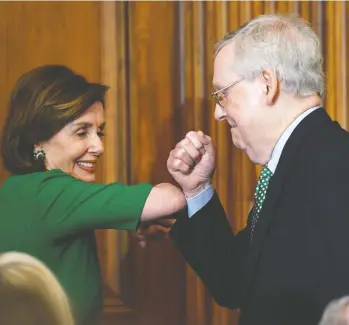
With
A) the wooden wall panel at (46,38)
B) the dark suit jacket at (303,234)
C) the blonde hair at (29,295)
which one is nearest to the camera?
the blonde hair at (29,295)

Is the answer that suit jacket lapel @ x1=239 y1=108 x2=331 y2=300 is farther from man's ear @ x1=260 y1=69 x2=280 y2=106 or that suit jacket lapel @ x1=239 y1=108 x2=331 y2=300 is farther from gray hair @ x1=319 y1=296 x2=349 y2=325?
gray hair @ x1=319 y1=296 x2=349 y2=325

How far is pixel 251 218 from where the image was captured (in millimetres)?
1609

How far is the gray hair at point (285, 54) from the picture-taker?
4.66 ft

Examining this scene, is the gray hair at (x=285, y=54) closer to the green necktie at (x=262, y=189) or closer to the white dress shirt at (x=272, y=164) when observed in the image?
the white dress shirt at (x=272, y=164)

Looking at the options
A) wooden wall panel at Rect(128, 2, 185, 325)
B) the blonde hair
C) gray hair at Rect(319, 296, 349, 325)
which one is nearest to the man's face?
wooden wall panel at Rect(128, 2, 185, 325)

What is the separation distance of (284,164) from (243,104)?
0.17 m

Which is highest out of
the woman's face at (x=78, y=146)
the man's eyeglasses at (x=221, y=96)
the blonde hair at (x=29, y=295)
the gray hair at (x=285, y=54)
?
the gray hair at (x=285, y=54)

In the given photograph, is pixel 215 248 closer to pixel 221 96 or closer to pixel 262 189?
pixel 262 189

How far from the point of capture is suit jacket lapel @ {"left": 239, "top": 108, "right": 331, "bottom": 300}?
1388 millimetres

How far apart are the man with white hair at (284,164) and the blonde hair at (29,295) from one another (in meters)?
0.50

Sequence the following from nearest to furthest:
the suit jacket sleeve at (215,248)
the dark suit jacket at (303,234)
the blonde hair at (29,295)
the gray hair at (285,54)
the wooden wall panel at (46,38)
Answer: the blonde hair at (29,295) → the dark suit jacket at (303,234) → the gray hair at (285,54) → the suit jacket sleeve at (215,248) → the wooden wall panel at (46,38)

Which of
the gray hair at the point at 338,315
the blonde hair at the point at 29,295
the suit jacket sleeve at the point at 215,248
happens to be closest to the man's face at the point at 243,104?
the suit jacket sleeve at the point at 215,248

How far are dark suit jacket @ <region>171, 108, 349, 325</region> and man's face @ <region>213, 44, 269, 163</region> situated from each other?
95 mm

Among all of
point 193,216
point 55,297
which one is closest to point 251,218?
point 193,216
